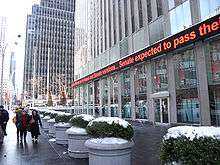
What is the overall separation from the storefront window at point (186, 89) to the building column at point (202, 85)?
0.55m

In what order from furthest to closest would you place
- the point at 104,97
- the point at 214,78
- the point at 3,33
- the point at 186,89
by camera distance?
the point at 104,97 < the point at 3,33 < the point at 186,89 < the point at 214,78

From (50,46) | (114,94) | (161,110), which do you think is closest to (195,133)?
(161,110)

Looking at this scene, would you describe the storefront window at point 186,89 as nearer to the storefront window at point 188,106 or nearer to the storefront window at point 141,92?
the storefront window at point 188,106

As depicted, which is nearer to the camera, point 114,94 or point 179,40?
point 179,40

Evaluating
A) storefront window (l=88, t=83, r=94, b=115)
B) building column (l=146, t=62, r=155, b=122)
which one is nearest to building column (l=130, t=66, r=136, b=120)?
building column (l=146, t=62, r=155, b=122)

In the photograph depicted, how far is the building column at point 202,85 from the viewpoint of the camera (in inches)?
641

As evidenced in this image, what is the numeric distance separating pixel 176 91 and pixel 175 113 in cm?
176

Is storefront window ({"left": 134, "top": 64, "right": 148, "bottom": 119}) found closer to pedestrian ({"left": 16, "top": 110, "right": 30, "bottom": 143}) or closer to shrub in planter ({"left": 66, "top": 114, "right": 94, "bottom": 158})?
pedestrian ({"left": 16, "top": 110, "right": 30, "bottom": 143})

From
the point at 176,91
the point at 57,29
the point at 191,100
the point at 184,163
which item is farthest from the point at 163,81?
the point at 57,29

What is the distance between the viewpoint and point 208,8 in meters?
16.8

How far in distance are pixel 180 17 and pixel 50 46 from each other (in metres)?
98.9

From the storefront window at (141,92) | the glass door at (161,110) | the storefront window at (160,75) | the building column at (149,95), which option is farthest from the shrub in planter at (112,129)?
the storefront window at (141,92)

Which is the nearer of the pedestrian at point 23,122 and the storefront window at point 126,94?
the pedestrian at point 23,122

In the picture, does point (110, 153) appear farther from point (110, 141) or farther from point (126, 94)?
point (126, 94)
